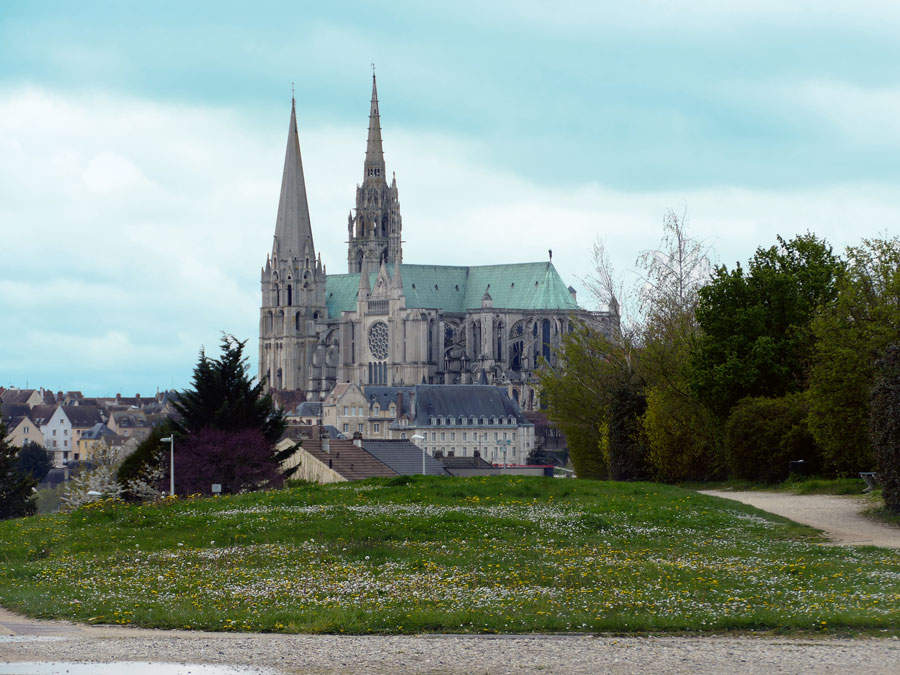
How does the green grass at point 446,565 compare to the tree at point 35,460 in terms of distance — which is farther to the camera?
the tree at point 35,460

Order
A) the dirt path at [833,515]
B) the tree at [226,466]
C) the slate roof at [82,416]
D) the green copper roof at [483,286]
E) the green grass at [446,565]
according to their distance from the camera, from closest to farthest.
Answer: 1. the green grass at [446,565]
2. the dirt path at [833,515]
3. the tree at [226,466]
4. the green copper roof at [483,286]
5. the slate roof at [82,416]

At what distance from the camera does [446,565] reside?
69.2ft

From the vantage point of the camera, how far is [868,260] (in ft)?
126

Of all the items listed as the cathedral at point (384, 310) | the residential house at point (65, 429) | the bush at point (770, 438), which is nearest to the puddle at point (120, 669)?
the bush at point (770, 438)

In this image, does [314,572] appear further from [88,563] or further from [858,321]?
[858,321]

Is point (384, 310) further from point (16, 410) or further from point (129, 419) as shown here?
point (16, 410)

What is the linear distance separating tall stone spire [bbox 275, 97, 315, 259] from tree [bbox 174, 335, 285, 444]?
132 meters

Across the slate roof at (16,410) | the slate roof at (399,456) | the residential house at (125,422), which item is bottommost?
the slate roof at (399,456)

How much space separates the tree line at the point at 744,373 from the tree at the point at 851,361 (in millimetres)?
41

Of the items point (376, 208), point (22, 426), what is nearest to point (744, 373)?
point (22, 426)

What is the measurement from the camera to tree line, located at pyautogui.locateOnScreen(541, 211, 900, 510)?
34.0 metres

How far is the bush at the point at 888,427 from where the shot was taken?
87.7 feet

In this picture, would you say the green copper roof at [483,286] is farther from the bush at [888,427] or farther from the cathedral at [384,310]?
the bush at [888,427]

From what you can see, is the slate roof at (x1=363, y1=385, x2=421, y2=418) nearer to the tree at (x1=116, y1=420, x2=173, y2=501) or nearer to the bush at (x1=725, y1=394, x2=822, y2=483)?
the tree at (x1=116, y1=420, x2=173, y2=501)
